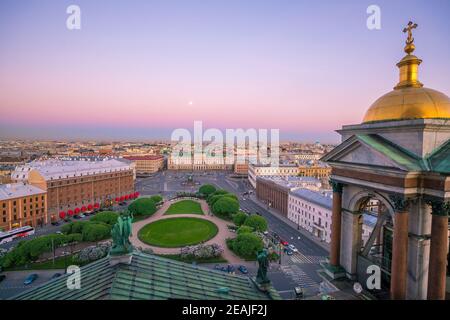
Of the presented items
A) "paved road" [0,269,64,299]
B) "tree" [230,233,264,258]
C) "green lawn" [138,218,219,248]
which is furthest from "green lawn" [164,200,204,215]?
"paved road" [0,269,64,299]

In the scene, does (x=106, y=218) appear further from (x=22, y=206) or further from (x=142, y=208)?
(x=22, y=206)

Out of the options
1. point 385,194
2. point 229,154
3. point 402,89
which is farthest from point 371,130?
point 229,154

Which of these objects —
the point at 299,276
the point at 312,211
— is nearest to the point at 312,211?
the point at 312,211

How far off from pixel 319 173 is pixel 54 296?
10951cm

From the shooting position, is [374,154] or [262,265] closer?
[374,154]

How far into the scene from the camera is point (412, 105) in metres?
12.1

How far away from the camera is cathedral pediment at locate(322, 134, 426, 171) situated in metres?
11.0

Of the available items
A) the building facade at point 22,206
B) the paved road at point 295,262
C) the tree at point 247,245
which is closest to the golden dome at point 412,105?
the paved road at point 295,262

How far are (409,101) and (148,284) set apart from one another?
14428mm

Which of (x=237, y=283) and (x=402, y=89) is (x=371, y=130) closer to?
(x=402, y=89)

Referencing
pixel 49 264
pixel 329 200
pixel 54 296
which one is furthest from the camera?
pixel 329 200

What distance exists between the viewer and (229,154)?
18675 cm
